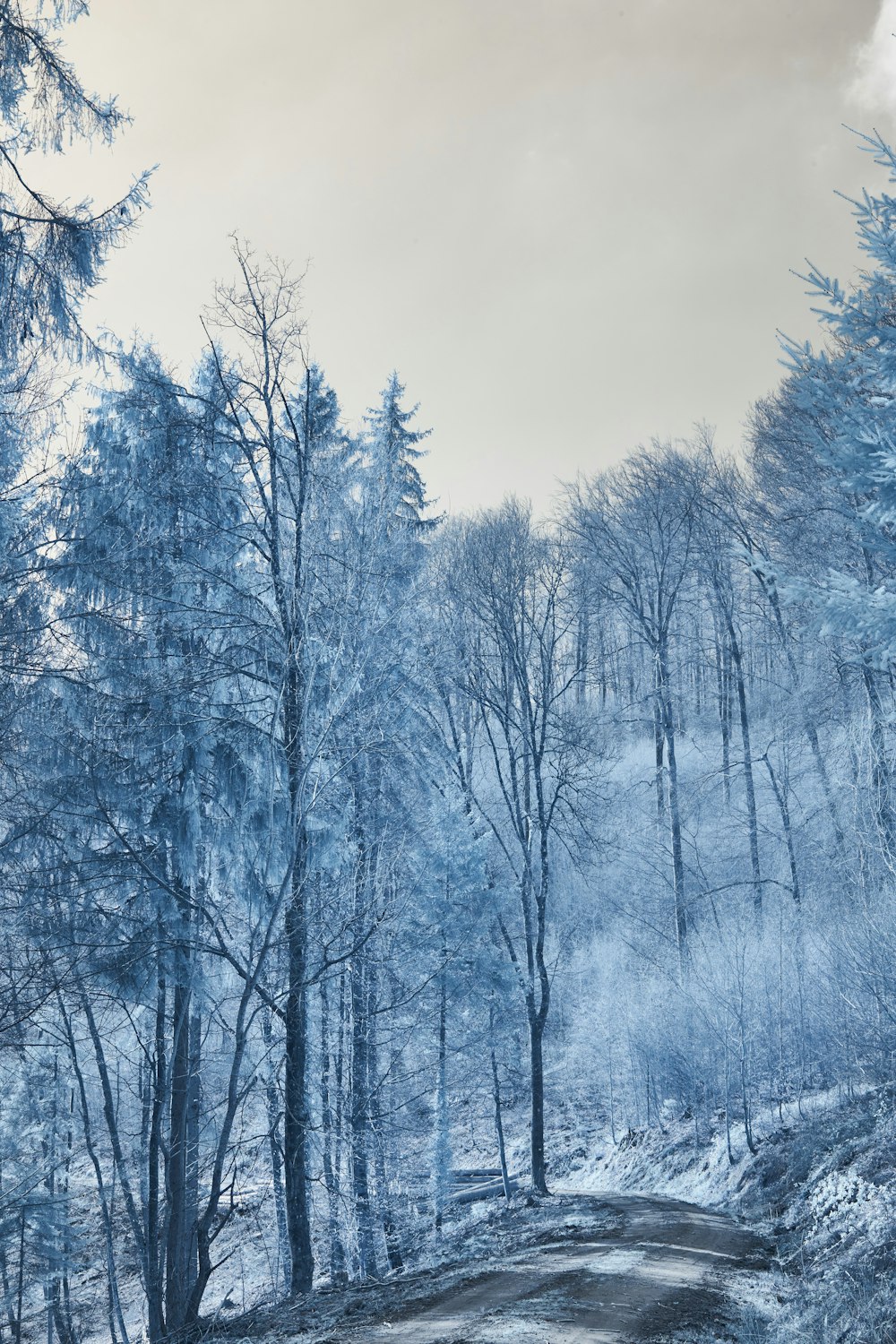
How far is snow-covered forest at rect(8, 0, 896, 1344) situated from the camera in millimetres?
8070

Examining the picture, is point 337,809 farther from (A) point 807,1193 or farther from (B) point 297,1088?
(A) point 807,1193

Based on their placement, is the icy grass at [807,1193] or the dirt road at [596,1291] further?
the dirt road at [596,1291]

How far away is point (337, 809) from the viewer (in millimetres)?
11477

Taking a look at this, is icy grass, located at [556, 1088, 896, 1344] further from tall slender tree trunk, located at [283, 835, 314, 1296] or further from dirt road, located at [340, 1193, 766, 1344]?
tall slender tree trunk, located at [283, 835, 314, 1296]

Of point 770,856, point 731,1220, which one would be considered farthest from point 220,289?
point 770,856

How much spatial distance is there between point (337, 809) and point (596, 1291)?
19.7 feet

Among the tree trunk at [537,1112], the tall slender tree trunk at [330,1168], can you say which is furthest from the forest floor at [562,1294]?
the tree trunk at [537,1112]

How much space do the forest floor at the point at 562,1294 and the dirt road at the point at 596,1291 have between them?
1cm

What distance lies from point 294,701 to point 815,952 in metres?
12.0

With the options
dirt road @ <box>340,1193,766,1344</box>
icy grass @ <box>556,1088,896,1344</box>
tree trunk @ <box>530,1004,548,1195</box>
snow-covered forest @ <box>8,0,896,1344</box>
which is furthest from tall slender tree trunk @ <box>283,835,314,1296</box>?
tree trunk @ <box>530,1004,548,1195</box>

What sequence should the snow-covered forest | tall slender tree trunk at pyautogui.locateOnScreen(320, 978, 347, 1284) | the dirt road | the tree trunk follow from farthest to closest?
the tree trunk → tall slender tree trunk at pyautogui.locateOnScreen(320, 978, 347, 1284) → the snow-covered forest → the dirt road

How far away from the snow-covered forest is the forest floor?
3.83 feet

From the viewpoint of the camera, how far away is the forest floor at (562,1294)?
638cm

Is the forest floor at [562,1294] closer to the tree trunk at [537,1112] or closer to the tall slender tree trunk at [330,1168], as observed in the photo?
the tall slender tree trunk at [330,1168]
